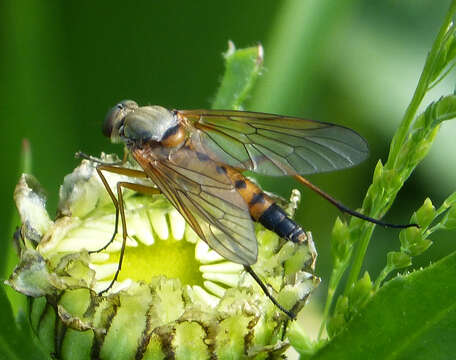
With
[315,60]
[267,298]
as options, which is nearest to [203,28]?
[315,60]

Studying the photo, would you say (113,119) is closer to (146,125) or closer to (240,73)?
(146,125)

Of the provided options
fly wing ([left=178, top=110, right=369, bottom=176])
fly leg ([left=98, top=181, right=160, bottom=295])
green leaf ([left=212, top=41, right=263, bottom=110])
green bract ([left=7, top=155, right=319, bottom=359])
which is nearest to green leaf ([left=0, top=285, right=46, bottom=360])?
green bract ([left=7, top=155, right=319, bottom=359])

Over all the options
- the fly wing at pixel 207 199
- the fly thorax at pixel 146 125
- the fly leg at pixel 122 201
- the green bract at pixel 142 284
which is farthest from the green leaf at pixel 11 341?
the fly thorax at pixel 146 125

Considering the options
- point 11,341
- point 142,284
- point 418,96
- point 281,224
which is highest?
point 418,96

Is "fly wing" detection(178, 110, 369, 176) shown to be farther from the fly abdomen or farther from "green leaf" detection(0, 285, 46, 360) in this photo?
"green leaf" detection(0, 285, 46, 360)

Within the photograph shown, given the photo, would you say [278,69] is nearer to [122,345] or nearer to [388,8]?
[122,345]

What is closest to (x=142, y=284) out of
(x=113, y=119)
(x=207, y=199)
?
(x=207, y=199)
